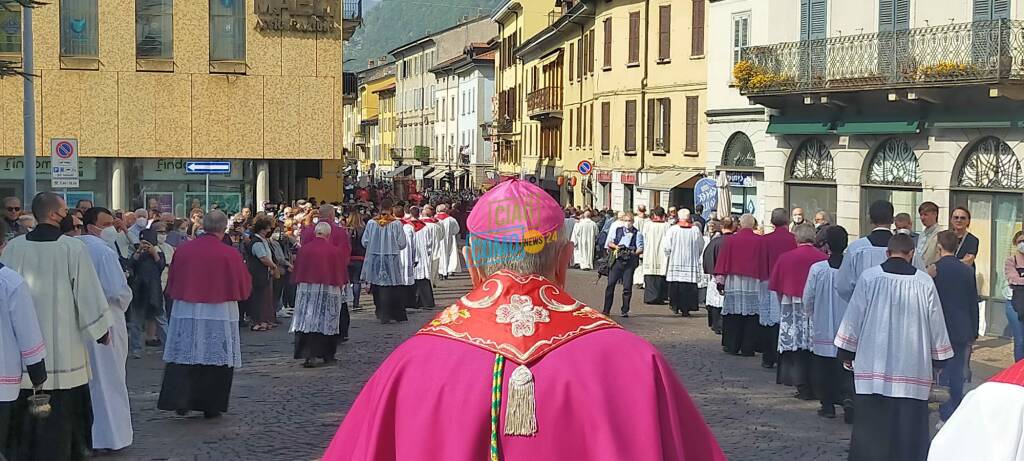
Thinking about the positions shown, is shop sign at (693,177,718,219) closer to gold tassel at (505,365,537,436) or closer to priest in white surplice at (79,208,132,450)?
priest in white surplice at (79,208,132,450)

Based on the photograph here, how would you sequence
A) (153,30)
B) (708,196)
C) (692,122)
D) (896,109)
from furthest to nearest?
(692,122), (153,30), (708,196), (896,109)

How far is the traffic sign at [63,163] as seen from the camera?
21203mm

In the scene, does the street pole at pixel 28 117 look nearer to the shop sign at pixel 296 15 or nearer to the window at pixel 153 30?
the window at pixel 153 30

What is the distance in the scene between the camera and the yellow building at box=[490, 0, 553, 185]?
234 ft

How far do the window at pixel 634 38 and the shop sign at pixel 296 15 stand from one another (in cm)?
1041

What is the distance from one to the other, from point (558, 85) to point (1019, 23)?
39669 mm

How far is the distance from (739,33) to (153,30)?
17312 millimetres

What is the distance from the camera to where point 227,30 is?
4003 cm

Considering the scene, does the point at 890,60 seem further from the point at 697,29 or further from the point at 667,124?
the point at 667,124

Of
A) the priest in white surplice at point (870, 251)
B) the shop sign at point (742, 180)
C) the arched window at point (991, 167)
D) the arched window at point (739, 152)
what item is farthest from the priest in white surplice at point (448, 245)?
the priest in white surplice at point (870, 251)

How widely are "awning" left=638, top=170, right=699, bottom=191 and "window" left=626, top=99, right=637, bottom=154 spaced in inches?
125

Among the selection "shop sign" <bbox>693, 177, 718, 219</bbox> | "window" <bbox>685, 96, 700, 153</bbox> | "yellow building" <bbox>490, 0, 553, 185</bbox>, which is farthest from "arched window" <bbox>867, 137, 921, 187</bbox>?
"yellow building" <bbox>490, 0, 553, 185</bbox>

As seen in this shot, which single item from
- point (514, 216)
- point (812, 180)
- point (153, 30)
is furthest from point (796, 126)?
point (514, 216)

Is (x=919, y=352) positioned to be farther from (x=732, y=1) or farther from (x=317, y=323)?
(x=732, y=1)
